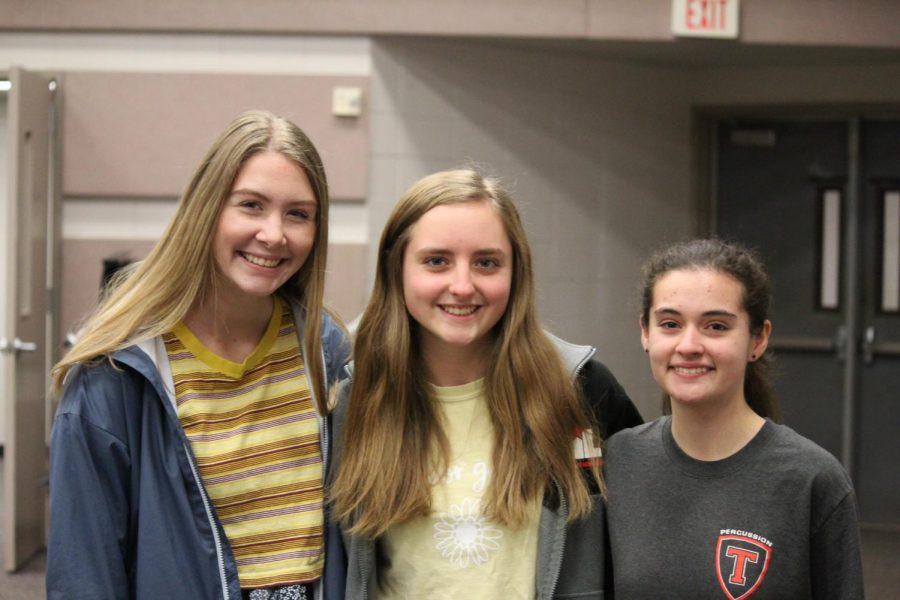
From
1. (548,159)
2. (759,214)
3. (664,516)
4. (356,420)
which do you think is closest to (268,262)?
(356,420)

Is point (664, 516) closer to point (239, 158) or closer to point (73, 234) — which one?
point (239, 158)

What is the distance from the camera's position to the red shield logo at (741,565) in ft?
5.07

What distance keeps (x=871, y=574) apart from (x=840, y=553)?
3266 millimetres

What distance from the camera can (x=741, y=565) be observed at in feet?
5.10

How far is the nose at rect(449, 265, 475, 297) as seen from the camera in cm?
167

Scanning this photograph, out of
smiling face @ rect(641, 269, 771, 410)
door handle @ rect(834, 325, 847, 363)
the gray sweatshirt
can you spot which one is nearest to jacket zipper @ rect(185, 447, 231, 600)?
the gray sweatshirt

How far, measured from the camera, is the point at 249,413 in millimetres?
1710

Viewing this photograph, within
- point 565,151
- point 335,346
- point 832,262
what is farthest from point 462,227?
point 832,262

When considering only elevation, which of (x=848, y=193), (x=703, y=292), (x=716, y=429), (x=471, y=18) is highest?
(x=471, y=18)

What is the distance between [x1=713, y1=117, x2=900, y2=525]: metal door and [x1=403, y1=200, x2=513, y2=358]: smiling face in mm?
3966

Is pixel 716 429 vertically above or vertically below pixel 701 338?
below

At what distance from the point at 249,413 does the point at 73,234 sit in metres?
3.06

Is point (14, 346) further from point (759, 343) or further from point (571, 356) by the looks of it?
point (759, 343)

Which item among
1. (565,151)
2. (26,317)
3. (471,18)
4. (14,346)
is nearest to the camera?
(14,346)
